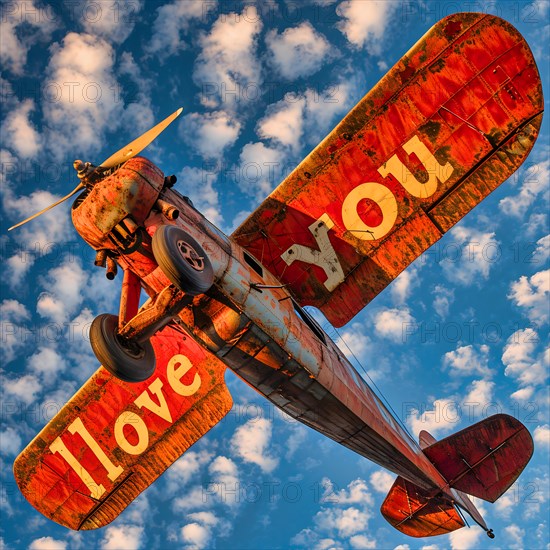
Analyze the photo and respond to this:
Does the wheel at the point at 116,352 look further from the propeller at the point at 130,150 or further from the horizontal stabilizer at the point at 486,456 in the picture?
the horizontal stabilizer at the point at 486,456

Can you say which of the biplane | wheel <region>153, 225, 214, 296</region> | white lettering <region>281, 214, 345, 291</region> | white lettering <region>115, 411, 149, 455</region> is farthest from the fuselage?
white lettering <region>115, 411, 149, 455</region>

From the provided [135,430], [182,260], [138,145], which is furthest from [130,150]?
[135,430]

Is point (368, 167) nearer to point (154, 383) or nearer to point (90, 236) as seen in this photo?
point (90, 236)

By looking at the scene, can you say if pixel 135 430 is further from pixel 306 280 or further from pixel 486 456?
pixel 486 456

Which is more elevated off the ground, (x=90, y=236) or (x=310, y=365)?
(x=90, y=236)

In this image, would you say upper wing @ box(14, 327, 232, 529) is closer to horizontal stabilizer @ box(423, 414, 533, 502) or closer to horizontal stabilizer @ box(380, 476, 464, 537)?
horizontal stabilizer @ box(380, 476, 464, 537)

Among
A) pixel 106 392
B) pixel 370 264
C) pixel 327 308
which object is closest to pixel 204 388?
pixel 106 392
